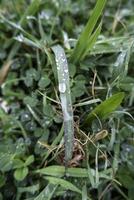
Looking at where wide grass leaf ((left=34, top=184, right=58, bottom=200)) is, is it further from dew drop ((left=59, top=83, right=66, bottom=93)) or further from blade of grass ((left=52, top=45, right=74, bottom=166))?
dew drop ((left=59, top=83, right=66, bottom=93))

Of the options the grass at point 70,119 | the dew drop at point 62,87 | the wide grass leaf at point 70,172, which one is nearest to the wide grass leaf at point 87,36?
the grass at point 70,119

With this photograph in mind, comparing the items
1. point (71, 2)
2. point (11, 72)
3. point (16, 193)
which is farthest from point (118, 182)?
point (71, 2)

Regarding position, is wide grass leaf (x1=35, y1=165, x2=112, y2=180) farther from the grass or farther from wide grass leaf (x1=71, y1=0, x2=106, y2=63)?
wide grass leaf (x1=71, y1=0, x2=106, y2=63)

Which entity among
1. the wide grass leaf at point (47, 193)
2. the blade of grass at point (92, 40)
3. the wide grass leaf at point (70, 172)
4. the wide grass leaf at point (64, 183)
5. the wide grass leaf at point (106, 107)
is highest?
the blade of grass at point (92, 40)

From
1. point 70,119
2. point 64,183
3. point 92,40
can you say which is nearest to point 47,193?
point 64,183

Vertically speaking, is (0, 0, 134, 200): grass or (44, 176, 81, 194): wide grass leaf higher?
(0, 0, 134, 200): grass

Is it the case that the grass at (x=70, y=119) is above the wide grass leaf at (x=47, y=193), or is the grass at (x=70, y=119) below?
above

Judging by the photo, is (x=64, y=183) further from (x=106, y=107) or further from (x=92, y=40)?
(x=92, y=40)

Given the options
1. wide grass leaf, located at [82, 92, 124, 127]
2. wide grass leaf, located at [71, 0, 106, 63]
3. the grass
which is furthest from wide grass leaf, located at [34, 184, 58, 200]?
wide grass leaf, located at [71, 0, 106, 63]

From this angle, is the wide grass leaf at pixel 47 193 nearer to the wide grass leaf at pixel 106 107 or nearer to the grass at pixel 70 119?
the grass at pixel 70 119

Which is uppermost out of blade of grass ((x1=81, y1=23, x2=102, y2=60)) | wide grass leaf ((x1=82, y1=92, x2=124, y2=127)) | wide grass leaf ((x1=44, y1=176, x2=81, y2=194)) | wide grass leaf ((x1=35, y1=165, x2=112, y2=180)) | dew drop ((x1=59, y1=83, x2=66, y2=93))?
blade of grass ((x1=81, y1=23, x2=102, y2=60))
